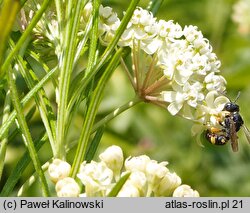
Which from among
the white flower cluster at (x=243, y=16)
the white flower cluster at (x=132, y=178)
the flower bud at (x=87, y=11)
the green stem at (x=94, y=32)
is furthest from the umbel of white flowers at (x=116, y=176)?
the white flower cluster at (x=243, y=16)

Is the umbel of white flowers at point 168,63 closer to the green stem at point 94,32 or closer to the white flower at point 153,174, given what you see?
the green stem at point 94,32

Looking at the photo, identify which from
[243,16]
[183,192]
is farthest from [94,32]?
[243,16]

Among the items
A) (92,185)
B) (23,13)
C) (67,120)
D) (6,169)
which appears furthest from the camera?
(6,169)

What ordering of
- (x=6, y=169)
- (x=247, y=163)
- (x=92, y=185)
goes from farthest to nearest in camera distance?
(x=247, y=163) → (x=6, y=169) → (x=92, y=185)

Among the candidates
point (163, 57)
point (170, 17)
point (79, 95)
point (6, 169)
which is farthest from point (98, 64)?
point (170, 17)

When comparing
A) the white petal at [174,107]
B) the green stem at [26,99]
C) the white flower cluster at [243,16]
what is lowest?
the green stem at [26,99]

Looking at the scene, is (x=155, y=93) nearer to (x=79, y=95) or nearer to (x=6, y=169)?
(x=79, y=95)
